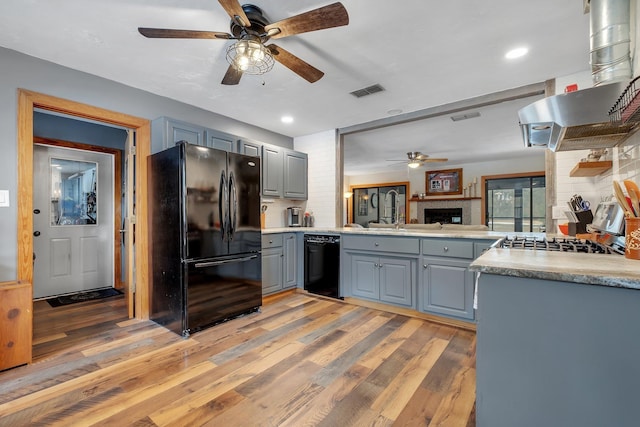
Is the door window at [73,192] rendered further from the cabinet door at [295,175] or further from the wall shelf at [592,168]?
the wall shelf at [592,168]

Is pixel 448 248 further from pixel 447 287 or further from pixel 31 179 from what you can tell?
pixel 31 179

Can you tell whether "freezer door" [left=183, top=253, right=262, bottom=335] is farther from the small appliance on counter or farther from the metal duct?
the metal duct

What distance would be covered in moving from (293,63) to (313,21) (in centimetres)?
50

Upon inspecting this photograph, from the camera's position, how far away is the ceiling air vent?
119 inches

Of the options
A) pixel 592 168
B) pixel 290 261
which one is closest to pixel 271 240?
pixel 290 261

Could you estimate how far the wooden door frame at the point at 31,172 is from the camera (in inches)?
91.4

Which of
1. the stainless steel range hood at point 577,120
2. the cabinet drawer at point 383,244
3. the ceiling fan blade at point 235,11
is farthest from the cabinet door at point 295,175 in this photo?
the stainless steel range hood at point 577,120

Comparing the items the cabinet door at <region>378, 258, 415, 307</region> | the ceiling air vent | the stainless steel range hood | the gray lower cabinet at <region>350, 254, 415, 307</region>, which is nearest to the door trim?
Result: the gray lower cabinet at <region>350, 254, 415, 307</region>

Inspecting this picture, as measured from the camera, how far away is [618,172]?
1912 mm

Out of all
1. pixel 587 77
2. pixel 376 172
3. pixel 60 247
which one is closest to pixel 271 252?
pixel 60 247

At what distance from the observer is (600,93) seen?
1343 millimetres

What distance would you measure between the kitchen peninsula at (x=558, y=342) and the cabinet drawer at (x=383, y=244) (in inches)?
70.5

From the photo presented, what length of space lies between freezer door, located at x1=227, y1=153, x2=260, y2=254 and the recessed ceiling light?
2.45m

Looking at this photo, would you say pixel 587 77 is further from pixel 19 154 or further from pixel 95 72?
pixel 19 154
